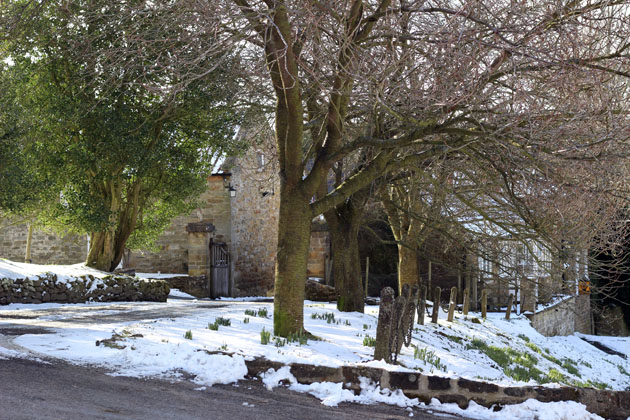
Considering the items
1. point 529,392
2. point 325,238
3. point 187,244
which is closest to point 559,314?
point 325,238

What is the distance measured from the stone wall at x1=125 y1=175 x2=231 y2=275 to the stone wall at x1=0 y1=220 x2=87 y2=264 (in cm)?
299

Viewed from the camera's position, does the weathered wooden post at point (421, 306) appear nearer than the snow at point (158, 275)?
Yes

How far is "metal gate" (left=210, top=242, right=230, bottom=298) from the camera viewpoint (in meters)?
23.9

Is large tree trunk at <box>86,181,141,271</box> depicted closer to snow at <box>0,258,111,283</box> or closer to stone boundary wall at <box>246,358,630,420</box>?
snow at <box>0,258,111,283</box>

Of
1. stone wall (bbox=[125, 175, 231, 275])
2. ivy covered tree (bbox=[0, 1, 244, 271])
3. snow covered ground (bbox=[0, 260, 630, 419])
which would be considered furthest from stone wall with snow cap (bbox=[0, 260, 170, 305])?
stone wall (bbox=[125, 175, 231, 275])

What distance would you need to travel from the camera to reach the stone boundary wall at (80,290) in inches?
594

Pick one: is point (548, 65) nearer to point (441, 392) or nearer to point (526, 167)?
point (526, 167)

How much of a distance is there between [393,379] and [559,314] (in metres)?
20.9

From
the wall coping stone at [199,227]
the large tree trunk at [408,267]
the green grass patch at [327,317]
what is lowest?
the green grass patch at [327,317]

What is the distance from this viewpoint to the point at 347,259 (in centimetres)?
1320

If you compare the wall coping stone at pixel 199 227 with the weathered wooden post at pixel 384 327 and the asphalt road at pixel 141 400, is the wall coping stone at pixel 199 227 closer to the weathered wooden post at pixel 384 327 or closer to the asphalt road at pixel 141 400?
the weathered wooden post at pixel 384 327

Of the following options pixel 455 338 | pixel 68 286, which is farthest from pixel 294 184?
pixel 68 286

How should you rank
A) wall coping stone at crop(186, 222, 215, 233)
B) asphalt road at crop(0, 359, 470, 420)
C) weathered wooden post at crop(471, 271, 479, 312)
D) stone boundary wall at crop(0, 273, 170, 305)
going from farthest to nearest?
wall coping stone at crop(186, 222, 215, 233) → weathered wooden post at crop(471, 271, 479, 312) → stone boundary wall at crop(0, 273, 170, 305) → asphalt road at crop(0, 359, 470, 420)

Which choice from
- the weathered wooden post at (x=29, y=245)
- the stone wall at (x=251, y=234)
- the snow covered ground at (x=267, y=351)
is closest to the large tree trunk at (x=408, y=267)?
the snow covered ground at (x=267, y=351)
